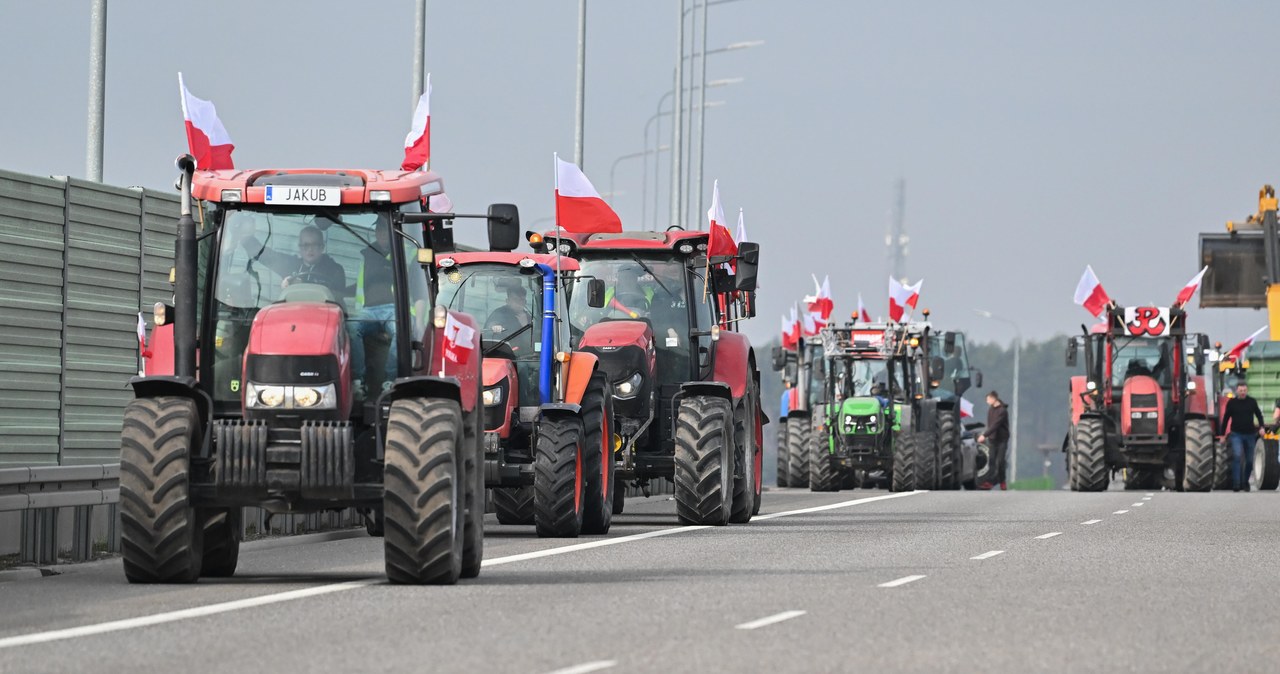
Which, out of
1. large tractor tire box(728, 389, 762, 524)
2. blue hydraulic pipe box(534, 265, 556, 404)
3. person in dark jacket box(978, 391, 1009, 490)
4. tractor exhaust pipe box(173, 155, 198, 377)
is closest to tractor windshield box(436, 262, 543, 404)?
blue hydraulic pipe box(534, 265, 556, 404)

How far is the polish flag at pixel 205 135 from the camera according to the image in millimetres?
17953

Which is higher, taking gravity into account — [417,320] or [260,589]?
[417,320]

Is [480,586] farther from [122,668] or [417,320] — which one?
[122,668]

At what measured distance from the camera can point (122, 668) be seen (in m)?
10.7

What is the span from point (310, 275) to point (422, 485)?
172 cm

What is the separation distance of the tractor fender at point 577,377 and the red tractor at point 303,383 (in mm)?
5305

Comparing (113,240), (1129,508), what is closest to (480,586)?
(113,240)

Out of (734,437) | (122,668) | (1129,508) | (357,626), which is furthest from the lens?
(1129,508)

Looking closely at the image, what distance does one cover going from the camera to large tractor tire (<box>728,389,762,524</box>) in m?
25.9

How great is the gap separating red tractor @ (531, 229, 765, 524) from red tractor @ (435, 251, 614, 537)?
46.9 inches

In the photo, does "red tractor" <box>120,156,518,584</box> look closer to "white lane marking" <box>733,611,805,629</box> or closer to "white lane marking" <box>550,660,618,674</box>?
"white lane marking" <box>733,611,805,629</box>

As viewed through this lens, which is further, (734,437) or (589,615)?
(734,437)

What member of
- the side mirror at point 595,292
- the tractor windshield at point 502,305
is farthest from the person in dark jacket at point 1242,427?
the tractor windshield at point 502,305

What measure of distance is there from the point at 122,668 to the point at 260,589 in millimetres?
4754
